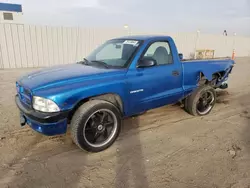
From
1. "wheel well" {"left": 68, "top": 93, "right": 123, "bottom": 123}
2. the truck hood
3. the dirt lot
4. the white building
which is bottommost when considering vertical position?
the dirt lot

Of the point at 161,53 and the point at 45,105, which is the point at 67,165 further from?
the point at 161,53

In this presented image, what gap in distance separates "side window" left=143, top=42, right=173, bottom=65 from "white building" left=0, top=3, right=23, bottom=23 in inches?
657

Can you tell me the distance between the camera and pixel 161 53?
4.39 m

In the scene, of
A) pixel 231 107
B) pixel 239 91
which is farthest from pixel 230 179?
pixel 239 91

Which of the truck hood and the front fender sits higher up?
the truck hood

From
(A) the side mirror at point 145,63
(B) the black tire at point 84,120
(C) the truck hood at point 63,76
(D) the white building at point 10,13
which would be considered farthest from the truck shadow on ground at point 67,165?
(D) the white building at point 10,13

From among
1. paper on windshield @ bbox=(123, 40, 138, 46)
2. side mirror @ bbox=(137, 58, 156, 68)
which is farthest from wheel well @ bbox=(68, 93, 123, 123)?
paper on windshield @ bbox=(123, 40, 138, 46)

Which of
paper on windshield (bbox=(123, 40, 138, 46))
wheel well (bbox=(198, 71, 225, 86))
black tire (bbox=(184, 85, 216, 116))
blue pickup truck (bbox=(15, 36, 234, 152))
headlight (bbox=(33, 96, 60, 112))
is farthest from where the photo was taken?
wheel well (bbox=(198, 71, 225, 86))

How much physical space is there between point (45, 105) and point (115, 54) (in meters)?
1.87

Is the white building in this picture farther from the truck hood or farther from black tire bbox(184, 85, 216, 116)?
black tire bbox(184, 85, 216, 116)

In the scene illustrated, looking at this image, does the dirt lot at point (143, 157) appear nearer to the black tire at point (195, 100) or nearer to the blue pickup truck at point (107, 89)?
the black tire at point (195, 100)

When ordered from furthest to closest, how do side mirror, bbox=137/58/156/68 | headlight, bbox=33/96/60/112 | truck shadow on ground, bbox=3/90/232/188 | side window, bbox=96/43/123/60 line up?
side window, bbox=96/43/123/60
side mirror, bbox=137/58/156/68
headlight, bbox=33/96/60/112
truck shadow on ground, bbox=3/90/232/188

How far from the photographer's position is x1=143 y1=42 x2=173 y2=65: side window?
14.0 feet

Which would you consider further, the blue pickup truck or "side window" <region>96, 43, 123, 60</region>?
"side window" <region>96, 43, 123, 60</region>
